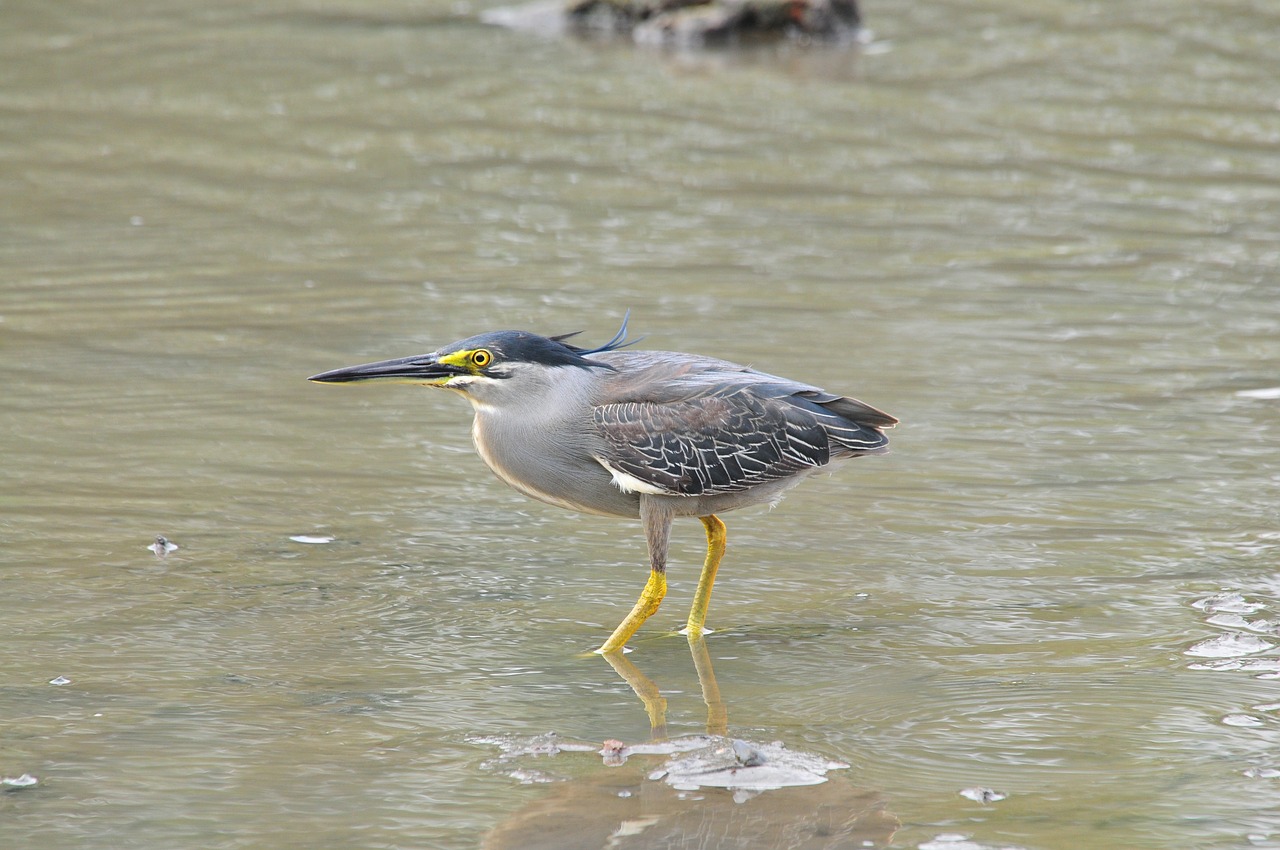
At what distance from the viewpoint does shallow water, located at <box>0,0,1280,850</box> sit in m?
5.25

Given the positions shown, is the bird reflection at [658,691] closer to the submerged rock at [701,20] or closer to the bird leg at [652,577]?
the bird leg at [652,577]

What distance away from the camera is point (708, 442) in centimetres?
628

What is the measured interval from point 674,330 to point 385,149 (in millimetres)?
6069

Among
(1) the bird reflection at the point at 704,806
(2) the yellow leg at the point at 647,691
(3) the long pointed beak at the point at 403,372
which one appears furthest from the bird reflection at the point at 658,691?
(3) the long pointed beak at the point at 403,372

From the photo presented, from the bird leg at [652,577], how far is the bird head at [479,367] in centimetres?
69

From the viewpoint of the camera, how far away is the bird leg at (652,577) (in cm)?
626

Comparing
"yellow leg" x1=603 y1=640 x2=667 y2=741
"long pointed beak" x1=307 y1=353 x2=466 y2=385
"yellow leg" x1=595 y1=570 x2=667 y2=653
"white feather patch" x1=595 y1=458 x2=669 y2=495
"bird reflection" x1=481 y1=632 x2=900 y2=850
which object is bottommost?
"yellow leg" x1=603 y1=640 x2=667 y2=741

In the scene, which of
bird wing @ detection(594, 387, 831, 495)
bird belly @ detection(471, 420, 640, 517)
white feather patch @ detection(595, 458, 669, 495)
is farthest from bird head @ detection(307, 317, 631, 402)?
white feather patch @ detection(595, 458, 669, 495)

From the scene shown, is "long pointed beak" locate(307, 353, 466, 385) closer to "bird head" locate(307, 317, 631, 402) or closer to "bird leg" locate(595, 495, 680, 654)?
"bird head" locate(307, 317, 631, 402)

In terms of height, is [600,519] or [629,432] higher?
[629,432]

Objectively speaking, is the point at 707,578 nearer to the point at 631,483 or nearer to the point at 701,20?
the point at 631,483

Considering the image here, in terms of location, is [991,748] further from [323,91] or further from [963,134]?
[323,91]

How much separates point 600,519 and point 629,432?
1.80m

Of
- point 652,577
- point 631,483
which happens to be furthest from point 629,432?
point 652,577
